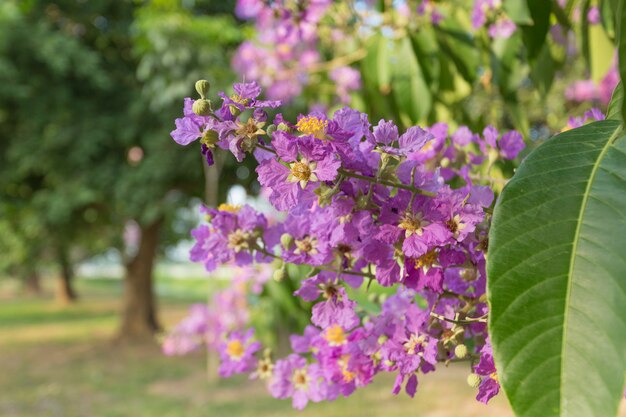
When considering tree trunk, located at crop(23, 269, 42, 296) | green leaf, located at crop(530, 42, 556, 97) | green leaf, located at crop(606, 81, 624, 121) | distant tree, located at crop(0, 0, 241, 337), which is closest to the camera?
green leaf, located at crop(606, 81, 624, 121)

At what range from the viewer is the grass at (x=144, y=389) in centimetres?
540

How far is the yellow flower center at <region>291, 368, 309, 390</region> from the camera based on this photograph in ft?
2.55

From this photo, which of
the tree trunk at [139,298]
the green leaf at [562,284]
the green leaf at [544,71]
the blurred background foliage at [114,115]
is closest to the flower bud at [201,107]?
the green leaf at [562,284]

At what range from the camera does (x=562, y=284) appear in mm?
366

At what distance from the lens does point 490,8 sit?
50.8 inches

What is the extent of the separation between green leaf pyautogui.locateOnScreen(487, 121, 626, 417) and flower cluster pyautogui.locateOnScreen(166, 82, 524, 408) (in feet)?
0.36

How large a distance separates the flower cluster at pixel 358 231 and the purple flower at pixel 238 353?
0.72 ft

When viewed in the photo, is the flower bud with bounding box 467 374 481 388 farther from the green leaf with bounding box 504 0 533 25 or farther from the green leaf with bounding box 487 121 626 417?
the green leaf with bounding box 504 0 533 25

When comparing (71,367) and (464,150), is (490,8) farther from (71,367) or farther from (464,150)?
(71,367)

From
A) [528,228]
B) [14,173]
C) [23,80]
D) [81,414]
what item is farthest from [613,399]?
[14,173]

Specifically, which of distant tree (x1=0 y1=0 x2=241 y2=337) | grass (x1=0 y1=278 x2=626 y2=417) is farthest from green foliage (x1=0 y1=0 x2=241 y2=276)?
grass (x1=0 y1=278 x2=626 y2=417)

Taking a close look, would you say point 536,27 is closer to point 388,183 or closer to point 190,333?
point 388,183

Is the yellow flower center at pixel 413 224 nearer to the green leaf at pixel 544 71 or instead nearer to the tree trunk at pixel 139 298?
the green leaf at pixel 544 71

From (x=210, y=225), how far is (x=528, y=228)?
389 millimetres
